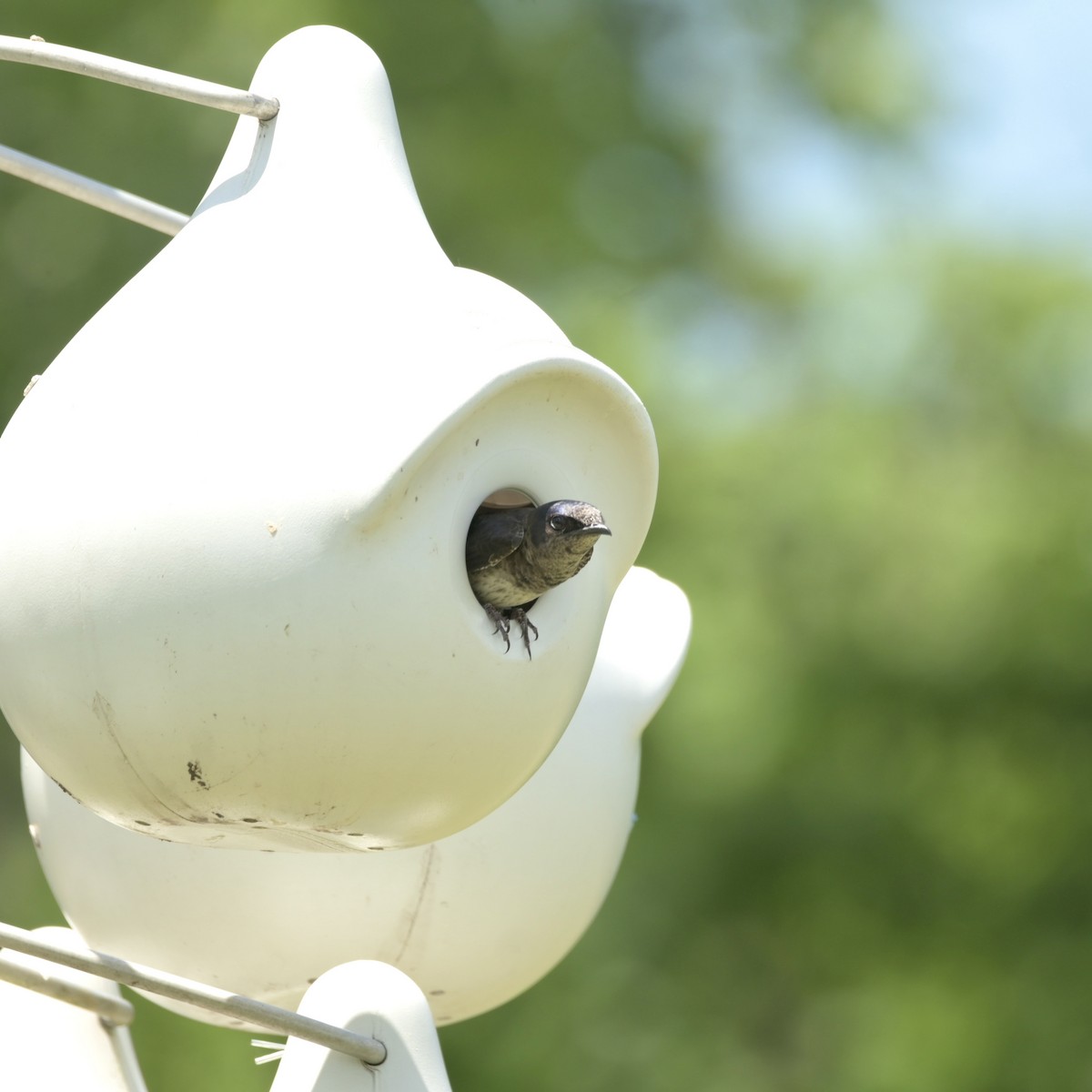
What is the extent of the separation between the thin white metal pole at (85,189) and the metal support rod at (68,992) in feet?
3.29

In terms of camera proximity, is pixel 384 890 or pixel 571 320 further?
pixel 571 320

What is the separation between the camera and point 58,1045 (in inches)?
113

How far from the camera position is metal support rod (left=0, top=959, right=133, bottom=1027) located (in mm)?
2422

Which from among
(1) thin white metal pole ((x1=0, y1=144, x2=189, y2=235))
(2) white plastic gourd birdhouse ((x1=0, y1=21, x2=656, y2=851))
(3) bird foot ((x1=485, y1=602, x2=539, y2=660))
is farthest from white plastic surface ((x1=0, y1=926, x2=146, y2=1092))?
(1) thin white metal pole ((x1=0, y1=144, x2=189, y2=235))

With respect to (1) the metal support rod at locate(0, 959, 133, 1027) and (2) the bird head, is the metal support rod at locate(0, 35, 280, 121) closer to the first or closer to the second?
(2) the bird head

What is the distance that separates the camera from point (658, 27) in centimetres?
932

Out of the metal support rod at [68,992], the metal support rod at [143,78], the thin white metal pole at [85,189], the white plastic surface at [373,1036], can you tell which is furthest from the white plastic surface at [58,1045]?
the metal support rod at [143,78]

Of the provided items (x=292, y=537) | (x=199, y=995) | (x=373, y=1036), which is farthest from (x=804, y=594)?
(x=292, y=537)

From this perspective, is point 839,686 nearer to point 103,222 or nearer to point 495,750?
point 103,222

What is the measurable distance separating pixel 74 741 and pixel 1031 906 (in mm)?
6975

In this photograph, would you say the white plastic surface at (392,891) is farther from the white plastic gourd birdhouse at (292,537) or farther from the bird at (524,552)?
the bird at (524,552)

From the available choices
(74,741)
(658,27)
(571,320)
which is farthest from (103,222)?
(74,741)

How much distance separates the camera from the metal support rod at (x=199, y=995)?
7.56ft

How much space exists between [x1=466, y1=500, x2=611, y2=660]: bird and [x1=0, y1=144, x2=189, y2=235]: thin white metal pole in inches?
30.4
